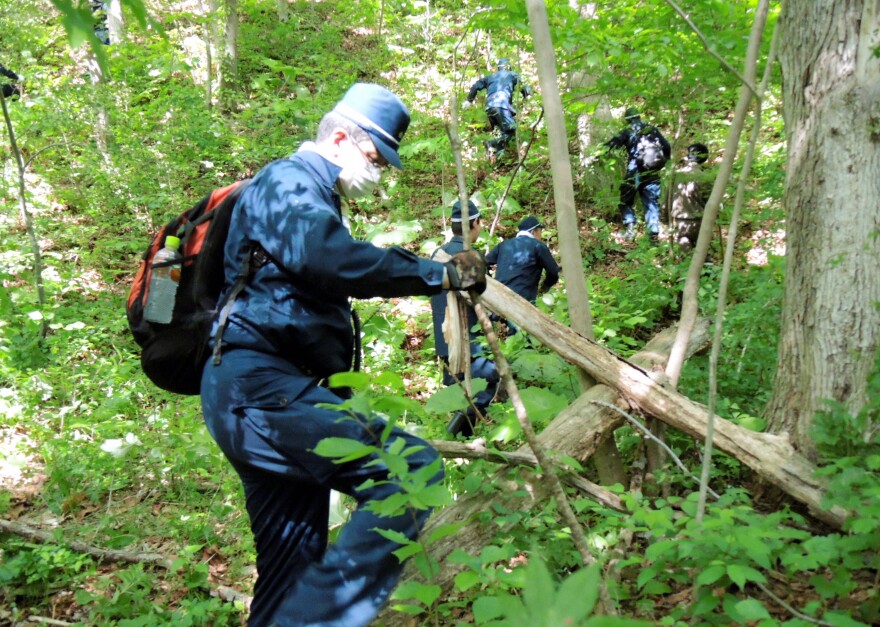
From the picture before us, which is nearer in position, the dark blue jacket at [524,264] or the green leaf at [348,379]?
the green leaf at [348,379]

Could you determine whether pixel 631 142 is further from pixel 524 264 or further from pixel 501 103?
pixel 524 264

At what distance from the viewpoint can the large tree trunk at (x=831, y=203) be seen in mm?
3010

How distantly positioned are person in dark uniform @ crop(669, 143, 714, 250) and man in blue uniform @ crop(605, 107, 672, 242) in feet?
1.38

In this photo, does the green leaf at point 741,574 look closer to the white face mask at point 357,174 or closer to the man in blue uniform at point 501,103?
the white face mask at point 357,174

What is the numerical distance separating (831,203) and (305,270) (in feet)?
8.25

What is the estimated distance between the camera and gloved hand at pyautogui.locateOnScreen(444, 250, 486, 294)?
2.21 m

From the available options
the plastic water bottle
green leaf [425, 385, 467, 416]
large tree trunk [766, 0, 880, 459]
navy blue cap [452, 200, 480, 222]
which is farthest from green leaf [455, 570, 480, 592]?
navy blue cap [452, 200, 480, 222]

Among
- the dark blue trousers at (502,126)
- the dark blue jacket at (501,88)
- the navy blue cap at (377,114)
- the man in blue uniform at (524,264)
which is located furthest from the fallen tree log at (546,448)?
the dark blue jacket at (501,88)

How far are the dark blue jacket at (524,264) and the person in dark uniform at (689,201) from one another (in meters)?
2.67

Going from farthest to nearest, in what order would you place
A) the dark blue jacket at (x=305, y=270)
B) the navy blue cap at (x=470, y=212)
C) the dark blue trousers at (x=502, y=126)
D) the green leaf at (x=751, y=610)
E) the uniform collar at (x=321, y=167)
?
the dark blue trousers at (x=502, y=126) < the navy blue cap at (x=470, y=212) < the uniform collar at (x=321, y=167) < the dark blue jacket at (x=305, y=270) < the green leaf at (x=751, y=610)

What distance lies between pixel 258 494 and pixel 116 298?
6267mm

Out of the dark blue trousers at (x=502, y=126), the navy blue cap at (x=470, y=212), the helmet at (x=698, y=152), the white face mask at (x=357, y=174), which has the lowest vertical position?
the navy blue cap at (x=470, y=212)

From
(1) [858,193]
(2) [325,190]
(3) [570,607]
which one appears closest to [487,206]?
(1) [858,193]

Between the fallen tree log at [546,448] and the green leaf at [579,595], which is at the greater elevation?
the green leaf at [579,595]
